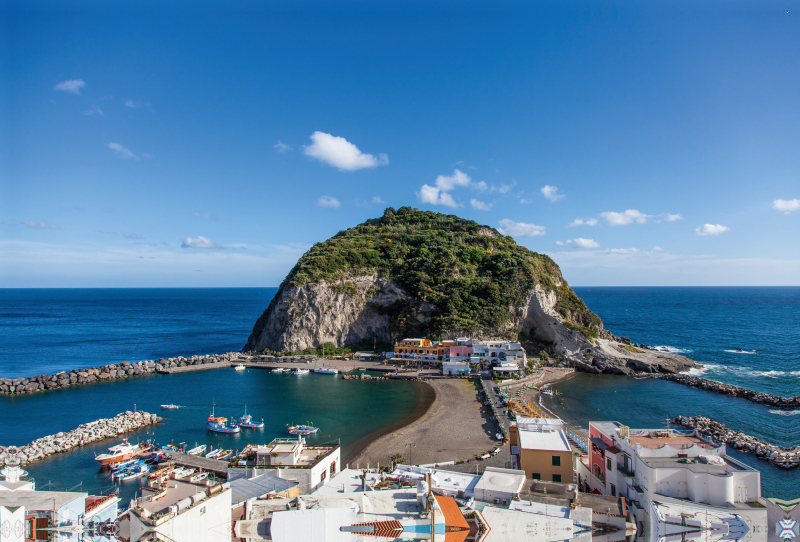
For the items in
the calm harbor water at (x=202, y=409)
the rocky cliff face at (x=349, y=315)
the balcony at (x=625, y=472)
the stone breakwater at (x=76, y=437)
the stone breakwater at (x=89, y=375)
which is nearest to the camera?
the balcony at (x=625, y=472)

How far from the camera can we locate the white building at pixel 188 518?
8.35 m

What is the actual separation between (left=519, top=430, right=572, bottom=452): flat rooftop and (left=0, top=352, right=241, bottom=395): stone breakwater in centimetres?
5211

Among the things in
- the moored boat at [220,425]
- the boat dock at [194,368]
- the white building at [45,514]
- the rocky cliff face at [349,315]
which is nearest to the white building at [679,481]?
the white building at [45,514]

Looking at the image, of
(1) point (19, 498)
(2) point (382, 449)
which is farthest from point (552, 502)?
(2) point (382, 449)

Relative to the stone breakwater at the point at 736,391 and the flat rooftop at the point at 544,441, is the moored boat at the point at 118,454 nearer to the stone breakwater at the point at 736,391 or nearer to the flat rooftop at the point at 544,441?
the flat rooftop at the point at 544,441

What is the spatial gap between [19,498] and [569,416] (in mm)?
35592

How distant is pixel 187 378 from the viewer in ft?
173

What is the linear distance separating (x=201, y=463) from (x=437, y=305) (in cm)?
4099

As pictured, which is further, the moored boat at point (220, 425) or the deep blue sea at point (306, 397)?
the moored boat at point (220, 425)

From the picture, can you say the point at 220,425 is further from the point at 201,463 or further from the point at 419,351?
the point at 419,351

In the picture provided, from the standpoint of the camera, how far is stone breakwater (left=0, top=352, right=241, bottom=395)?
47.0m

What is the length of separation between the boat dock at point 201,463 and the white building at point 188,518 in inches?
675

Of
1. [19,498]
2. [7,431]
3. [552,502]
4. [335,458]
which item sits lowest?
[7,431]

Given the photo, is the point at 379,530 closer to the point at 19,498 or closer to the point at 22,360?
the point at 19,498
